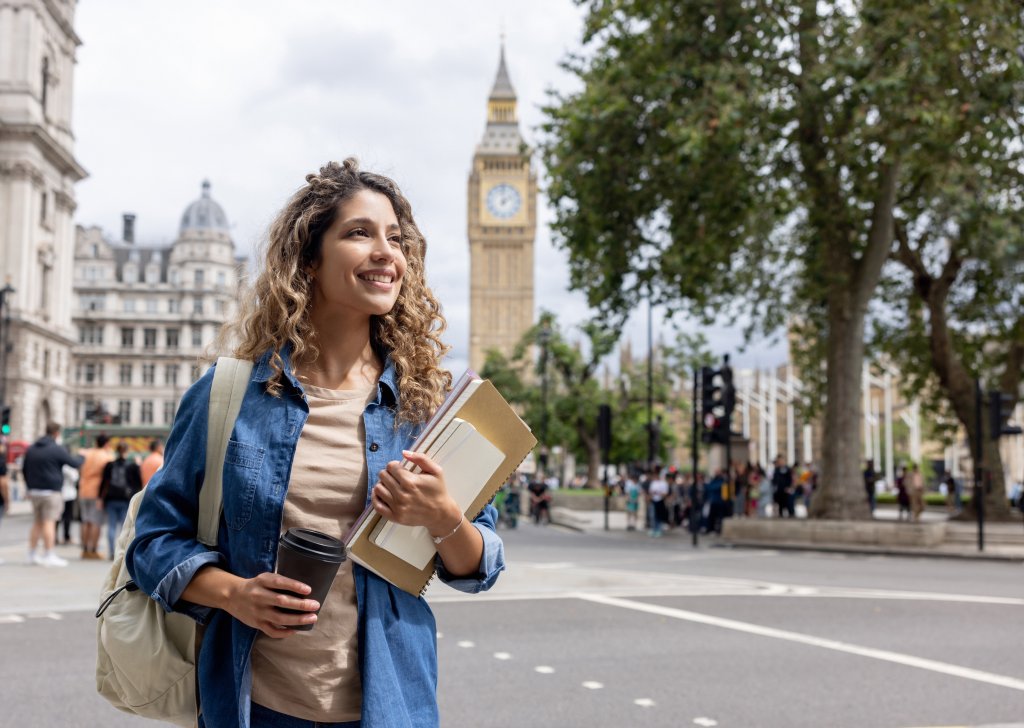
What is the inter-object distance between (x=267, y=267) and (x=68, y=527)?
18448 mm

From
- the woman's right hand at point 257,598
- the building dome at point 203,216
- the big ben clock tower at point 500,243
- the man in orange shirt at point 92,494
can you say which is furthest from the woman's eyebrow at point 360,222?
the big ben clock tower at point 500,243

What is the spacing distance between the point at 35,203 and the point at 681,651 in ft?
218

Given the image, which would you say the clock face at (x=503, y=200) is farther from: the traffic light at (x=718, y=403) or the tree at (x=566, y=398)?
the traffic light at (x=718, y=403)

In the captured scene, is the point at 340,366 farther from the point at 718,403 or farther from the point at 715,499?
the point at 715,499

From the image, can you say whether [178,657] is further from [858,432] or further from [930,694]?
[858,432]

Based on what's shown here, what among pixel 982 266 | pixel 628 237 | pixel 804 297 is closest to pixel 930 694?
pixel 628 237

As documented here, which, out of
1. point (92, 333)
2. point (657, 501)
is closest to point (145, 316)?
point (92, 333)

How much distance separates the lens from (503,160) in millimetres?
124750

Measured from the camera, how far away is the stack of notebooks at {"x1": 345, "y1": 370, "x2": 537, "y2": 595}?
87.5 inches

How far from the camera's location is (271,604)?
208 centimetres

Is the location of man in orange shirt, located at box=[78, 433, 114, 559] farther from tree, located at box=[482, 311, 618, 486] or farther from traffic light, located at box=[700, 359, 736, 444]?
tree, located at box=[482, 311, 618, 486]

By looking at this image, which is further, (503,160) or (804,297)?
(503,160)

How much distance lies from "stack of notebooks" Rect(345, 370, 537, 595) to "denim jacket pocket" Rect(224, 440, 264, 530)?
0.21m

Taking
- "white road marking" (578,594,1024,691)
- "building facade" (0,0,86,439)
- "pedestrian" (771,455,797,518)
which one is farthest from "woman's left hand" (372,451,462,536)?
"building facade" (0,0,86,439)
